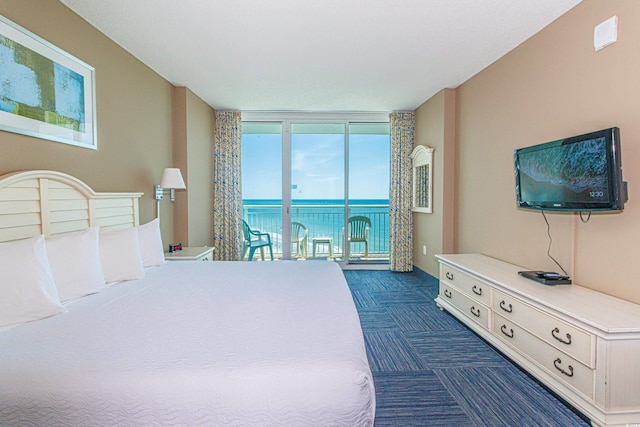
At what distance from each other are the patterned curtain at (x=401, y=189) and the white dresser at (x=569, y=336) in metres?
2.19

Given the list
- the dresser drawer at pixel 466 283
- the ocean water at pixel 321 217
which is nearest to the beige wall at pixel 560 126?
the dresser drawer at pixel 466 283

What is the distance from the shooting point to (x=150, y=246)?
266 centimetres

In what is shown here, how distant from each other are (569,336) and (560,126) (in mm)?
1557

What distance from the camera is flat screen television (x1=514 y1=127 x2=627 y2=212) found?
1740mm

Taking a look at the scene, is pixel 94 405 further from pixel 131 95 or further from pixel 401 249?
pixel 401 249

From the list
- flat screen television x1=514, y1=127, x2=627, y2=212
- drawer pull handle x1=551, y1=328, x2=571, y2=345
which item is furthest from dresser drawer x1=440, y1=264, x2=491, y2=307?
flat screen television x1=514, y1=127, x2=627, y2=212

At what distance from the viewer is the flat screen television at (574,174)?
5.71ft

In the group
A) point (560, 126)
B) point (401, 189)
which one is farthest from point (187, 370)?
point (401, 189)

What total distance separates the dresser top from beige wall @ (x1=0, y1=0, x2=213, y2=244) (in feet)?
11.0

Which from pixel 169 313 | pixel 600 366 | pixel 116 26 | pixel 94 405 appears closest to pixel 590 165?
pixel 600 366

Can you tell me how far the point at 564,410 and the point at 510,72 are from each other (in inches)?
109

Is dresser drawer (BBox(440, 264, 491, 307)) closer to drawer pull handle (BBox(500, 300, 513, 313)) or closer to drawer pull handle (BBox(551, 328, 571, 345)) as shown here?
drawer pull handle (BBox(500, 300, 513, 313))

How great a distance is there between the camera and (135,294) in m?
1.90

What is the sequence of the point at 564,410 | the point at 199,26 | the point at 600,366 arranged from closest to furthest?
the point at 600,366 < the point at 564,410 < the point at 199,26
